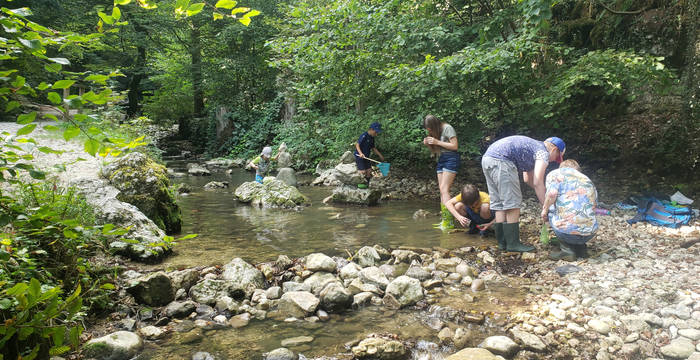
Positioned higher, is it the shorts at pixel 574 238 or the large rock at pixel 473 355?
the shorts at pixel 574 238

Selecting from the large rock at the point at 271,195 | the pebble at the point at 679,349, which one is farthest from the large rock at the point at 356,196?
the pebble at the point at 679,349

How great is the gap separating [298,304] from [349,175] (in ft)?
19.9

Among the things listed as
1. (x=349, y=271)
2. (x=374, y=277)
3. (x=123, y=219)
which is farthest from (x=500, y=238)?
(x=123, y=219)

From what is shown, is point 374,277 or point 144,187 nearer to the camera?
point 374,277

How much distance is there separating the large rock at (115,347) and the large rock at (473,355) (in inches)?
84.7

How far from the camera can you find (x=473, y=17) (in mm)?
8922

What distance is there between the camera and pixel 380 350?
272 centimetres

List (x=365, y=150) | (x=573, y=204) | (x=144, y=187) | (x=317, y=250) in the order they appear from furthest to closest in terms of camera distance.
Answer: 1. (x=365, y=150)
2. (x=144, y=187)
3. (x=317, y=250)
4. (x=573, y=204)

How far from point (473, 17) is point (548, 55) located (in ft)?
7.31

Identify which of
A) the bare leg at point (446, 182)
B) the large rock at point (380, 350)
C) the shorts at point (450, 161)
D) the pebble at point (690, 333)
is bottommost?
the large rock at point (380, 350)

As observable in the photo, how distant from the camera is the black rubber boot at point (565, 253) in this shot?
14.0 feet

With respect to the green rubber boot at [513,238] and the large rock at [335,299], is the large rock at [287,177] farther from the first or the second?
the large rock at [335,299]

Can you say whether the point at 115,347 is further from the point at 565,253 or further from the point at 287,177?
the point at 287,177

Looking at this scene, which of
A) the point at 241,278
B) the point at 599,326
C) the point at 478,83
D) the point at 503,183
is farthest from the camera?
the point at 478,83
